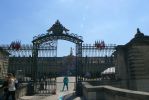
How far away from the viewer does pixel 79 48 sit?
1006 inches


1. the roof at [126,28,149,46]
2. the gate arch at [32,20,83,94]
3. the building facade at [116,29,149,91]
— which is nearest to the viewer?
the building facade at [116,29,149,91]

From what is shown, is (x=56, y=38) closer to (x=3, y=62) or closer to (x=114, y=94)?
(x=3, y=62)

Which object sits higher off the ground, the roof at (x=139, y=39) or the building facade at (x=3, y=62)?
the roof at (x=139, y=39)

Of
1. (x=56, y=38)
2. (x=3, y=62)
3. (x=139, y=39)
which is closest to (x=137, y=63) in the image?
(x=139, y=39)

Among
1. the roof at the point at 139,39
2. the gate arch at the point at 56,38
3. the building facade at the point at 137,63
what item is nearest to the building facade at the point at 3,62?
the gate arch at the point at 56,38

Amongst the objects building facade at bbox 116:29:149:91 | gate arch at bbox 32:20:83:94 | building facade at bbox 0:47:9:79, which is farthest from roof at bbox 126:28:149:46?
building facade at bbox 0:47:9:79

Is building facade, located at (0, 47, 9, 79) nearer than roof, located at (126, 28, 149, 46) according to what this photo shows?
No

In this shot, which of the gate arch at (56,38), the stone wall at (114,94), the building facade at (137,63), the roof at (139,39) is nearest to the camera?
the stone wall at (114,94)

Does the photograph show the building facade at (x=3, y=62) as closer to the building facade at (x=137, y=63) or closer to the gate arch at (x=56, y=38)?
the gate arch at (x=56, y=38)

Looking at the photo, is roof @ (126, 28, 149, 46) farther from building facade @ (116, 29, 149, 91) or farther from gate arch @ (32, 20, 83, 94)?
gate arch @ (32, 20, 83, 94)

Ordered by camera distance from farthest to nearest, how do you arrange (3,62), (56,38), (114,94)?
(3,62) < (56,38) < (114,94)

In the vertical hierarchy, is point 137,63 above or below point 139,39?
below

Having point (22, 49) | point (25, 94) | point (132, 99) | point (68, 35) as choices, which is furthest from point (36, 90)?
point (132, 99)

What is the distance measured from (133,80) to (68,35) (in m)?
7.28
